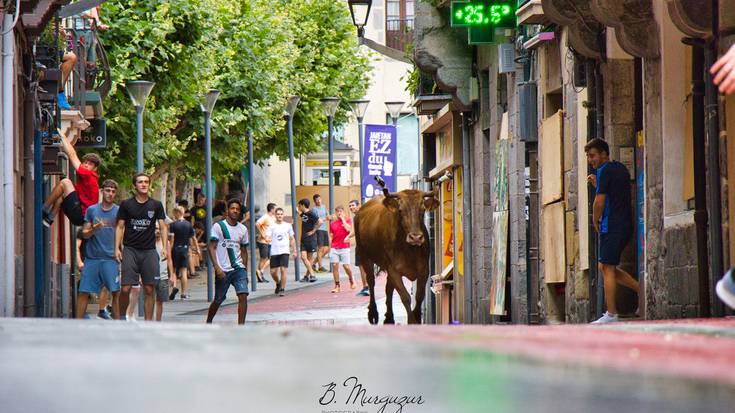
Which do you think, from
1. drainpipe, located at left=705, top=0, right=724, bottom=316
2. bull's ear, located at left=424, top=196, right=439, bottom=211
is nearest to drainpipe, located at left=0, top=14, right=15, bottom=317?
bull's ear, located at left=424, top=196, right=439, bottom=211

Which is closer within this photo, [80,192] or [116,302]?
[116,302]

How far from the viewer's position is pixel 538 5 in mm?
19250

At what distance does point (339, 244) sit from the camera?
1455 inches

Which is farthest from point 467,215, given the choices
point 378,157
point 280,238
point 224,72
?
point 224,72

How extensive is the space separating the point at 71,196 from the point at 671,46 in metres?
8.34

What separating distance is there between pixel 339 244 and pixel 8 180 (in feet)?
60.6

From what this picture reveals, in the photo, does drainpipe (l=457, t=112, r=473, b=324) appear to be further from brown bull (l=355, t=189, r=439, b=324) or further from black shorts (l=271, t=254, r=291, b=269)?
black shorts (l=271, t=254, r=291, b=269)

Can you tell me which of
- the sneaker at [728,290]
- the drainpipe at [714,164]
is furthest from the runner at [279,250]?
the sneaker at [728,290]

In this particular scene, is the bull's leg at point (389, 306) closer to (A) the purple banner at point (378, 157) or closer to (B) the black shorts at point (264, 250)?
(A) the purple banner at point (378, 157)

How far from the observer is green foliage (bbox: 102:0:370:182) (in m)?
36.8

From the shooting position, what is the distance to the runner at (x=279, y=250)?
36.4 meters

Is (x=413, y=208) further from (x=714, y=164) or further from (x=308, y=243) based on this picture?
(x=308, y=243)

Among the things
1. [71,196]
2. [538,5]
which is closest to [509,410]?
[538,5]

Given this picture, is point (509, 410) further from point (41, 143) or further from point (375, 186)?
point (375, 186)
